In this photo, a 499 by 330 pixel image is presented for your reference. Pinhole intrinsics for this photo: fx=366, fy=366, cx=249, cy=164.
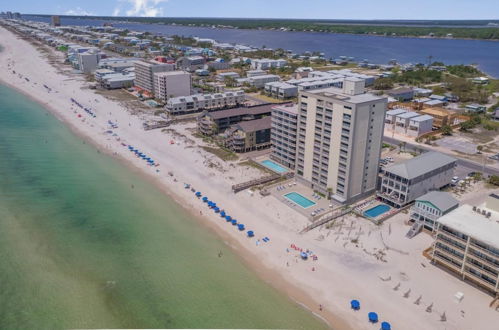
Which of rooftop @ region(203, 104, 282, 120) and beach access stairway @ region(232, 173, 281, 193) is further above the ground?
rooftop @ region(203, 104, 282, 120)

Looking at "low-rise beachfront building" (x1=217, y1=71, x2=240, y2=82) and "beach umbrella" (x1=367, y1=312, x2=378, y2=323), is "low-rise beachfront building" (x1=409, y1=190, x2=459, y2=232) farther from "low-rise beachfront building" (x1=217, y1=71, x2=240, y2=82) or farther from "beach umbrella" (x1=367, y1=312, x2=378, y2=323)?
"low-rise beachfront building" (x1=217, y1=71, x2=240, y2=82)

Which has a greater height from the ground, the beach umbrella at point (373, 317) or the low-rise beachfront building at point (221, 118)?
the low-rise beachfront building at point (221, 118)

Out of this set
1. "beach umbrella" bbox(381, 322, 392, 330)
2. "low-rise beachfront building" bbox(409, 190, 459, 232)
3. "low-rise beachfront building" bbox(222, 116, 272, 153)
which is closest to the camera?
"beach umbrella" bbox(381, 322, 392, 330)

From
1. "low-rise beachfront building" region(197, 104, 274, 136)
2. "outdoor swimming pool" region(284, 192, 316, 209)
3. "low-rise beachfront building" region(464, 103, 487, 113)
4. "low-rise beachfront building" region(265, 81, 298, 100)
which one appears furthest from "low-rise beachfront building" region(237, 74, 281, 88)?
"outdoor swimming pool" region(284, 192, 316, 209)

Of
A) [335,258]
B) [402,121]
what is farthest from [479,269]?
[402,121]

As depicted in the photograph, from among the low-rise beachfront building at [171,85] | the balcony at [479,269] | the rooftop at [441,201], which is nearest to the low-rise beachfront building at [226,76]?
the low-rise beachfront building at [171,85]

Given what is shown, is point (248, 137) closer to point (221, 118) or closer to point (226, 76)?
point (221, 118)

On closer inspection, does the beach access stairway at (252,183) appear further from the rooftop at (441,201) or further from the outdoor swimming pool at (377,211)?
the rooftop at (441,201)
